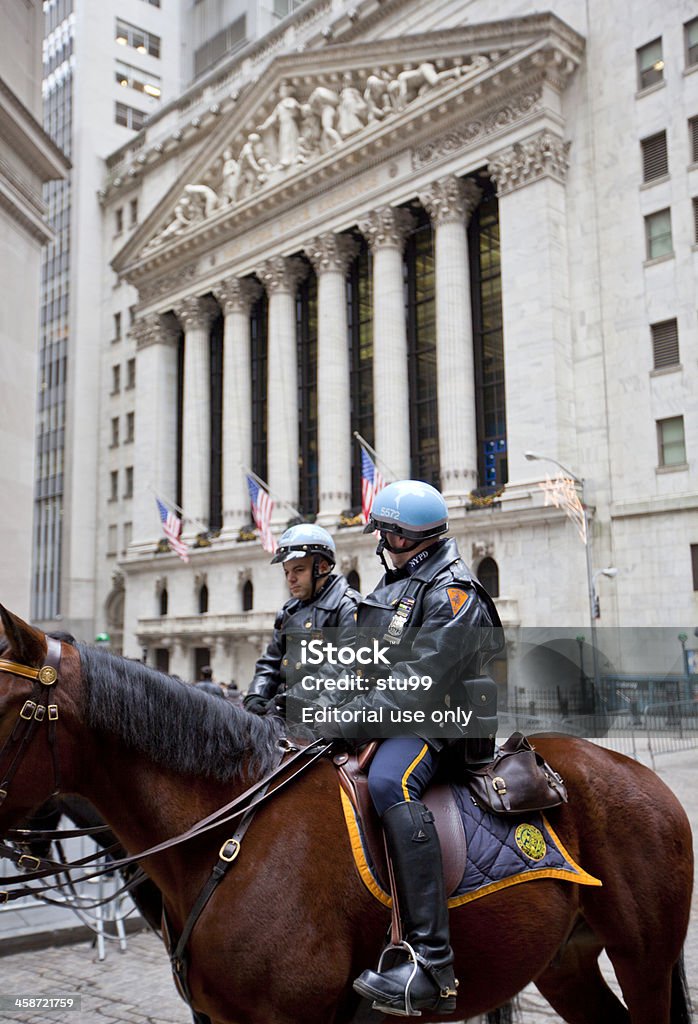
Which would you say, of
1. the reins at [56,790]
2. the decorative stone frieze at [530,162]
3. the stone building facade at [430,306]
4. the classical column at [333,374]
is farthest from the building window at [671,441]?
the reins at [56,790]

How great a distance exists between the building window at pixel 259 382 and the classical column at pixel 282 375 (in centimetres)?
206

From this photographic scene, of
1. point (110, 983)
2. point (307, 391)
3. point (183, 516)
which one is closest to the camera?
point (110, 983)

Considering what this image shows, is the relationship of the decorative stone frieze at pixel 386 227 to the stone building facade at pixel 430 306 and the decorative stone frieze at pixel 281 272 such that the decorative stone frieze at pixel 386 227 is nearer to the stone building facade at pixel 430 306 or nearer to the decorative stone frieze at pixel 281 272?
the stone building facade at pixel 430 306

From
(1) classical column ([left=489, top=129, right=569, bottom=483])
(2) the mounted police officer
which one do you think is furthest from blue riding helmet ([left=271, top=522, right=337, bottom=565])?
(1) classical column ([left=489, top=129, right=569, bottom=483])

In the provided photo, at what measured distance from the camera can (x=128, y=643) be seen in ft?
188

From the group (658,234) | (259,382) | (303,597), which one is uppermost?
(658,234)

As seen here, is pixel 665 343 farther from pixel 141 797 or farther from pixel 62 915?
pixel 141 797

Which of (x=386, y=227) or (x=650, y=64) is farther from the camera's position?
(x=386, y=227)

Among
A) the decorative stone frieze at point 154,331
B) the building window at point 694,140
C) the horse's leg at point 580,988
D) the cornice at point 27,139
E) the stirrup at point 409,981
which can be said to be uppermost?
the decorative stone frieze at point 154,331

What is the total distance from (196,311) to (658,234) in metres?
28.9

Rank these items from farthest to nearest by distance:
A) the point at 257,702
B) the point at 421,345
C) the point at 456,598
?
the point at 421,345 < the point at 257,702 < the point at 456,598

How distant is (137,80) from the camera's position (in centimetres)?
6988

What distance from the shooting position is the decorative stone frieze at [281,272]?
161ft

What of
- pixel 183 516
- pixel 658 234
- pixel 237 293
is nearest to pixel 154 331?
pixel 237 293
